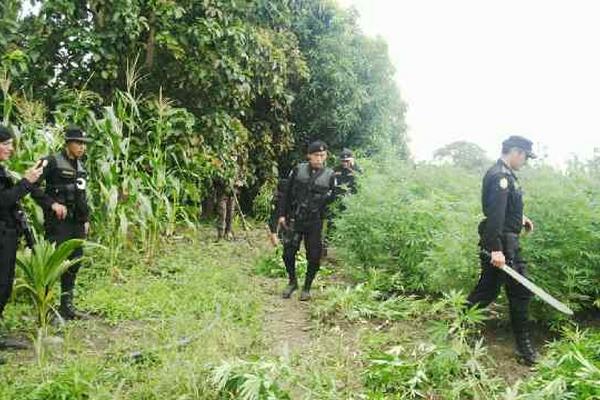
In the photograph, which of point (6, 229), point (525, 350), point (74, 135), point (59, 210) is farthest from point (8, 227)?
point (525, 350)

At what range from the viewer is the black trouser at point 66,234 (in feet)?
18.9

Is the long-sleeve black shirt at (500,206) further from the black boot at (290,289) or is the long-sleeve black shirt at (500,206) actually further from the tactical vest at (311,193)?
the black boot at (290,289)

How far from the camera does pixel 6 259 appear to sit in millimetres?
4738

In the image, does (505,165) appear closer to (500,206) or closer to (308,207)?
(500,206)

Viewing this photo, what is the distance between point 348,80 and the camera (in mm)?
15828

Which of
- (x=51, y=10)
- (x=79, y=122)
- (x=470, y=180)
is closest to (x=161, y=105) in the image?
(x=79, y=122)

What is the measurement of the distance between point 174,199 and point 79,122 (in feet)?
5.78

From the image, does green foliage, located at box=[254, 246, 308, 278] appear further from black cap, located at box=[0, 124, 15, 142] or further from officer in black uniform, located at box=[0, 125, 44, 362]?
black cap, located at box=[0, 124, 15, 142]

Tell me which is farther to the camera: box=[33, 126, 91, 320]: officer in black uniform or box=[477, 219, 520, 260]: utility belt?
box=[33, 126, 91, 320]: officer in black uniform

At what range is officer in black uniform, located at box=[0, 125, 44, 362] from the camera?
15.5ft

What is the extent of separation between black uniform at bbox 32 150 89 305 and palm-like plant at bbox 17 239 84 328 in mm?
676

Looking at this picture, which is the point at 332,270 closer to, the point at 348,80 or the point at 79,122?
the point at 79,122

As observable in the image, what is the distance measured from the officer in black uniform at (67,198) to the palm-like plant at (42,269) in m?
0.67

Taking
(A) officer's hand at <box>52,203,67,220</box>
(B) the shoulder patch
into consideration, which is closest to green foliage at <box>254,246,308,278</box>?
(A) officer's hand at <box>52,203,67,220</box>
